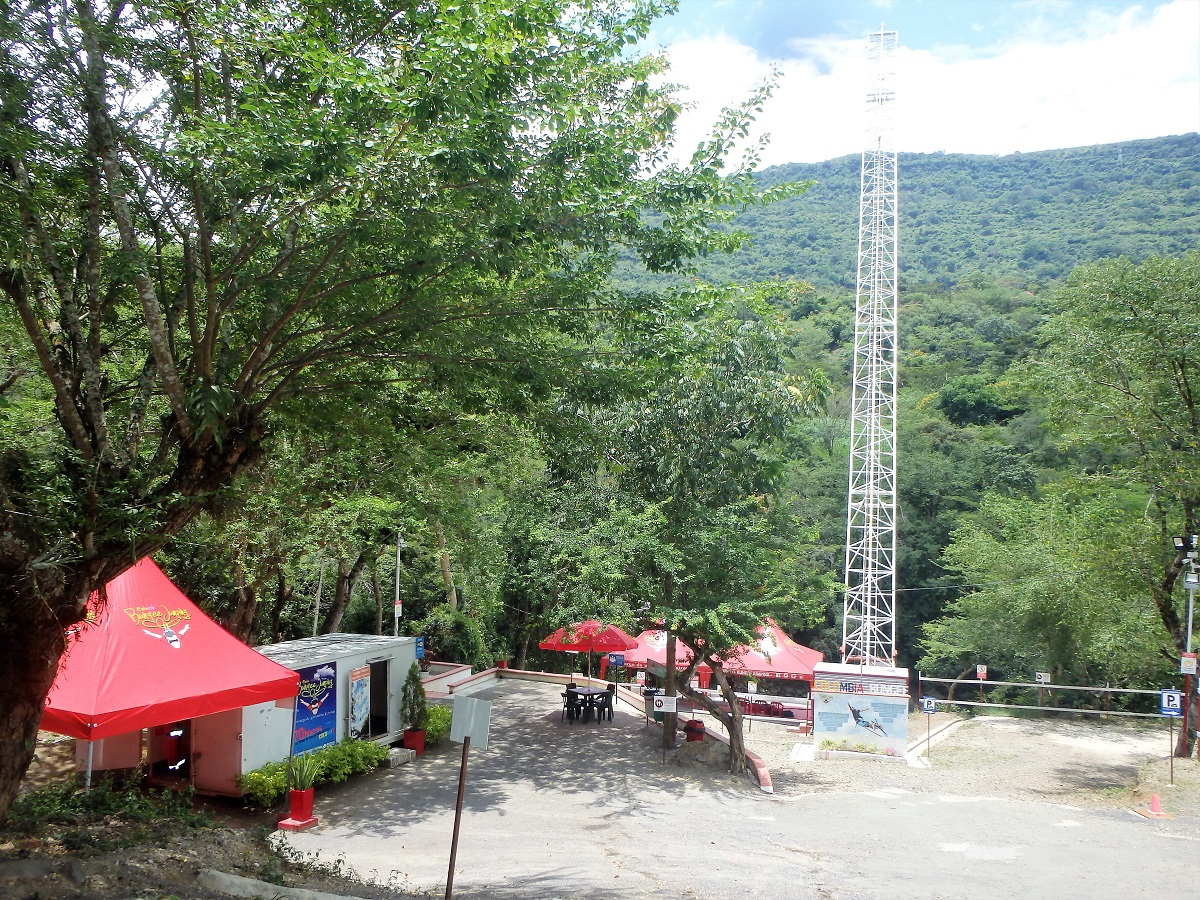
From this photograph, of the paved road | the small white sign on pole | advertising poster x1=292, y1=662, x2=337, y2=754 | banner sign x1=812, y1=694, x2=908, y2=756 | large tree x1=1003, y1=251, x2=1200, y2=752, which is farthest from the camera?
banner sign x1=812, y1=694, x2=908, y2=756

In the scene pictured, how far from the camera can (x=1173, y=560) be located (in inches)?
712

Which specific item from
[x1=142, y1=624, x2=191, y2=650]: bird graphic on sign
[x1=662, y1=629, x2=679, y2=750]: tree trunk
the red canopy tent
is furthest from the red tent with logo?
the red canopy tent

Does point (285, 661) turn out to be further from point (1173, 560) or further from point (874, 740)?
point (1173, 560)

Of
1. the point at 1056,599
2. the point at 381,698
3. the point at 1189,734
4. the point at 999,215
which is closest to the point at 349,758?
the point at 381,698

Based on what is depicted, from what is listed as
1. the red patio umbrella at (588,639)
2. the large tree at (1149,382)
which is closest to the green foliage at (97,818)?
the red patio umbrella at (588,639)

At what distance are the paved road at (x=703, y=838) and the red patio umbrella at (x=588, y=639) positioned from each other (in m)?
2.37

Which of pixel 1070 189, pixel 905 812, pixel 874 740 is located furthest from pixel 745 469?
pixel 1070 189

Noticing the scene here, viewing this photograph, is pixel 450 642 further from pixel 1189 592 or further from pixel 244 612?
pixel 1189 592

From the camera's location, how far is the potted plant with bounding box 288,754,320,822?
1084 cm

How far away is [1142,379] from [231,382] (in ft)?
61.0

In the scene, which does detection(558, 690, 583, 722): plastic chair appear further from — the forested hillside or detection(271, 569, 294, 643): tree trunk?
the forested hillside

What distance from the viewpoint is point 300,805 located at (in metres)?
10.9

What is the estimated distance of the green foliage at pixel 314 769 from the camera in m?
11.2

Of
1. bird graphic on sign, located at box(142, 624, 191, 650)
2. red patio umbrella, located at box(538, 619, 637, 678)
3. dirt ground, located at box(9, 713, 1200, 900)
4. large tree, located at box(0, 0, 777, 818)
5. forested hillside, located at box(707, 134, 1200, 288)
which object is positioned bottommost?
dirt ground, located at box(9, 713, 1200, 900)
